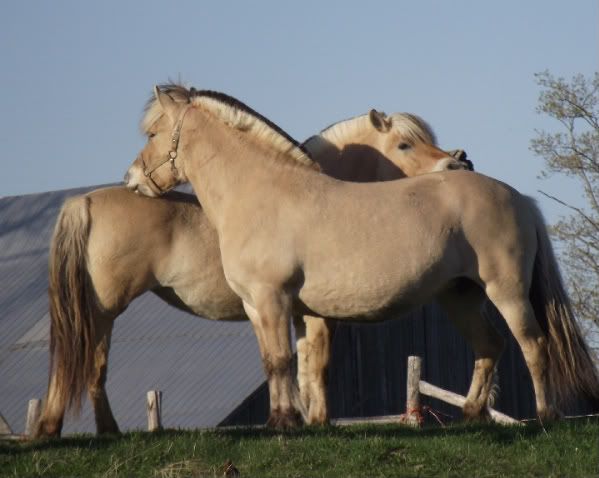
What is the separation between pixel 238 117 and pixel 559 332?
2931mm

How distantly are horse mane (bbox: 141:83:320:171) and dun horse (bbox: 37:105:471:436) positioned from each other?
799 millimetres

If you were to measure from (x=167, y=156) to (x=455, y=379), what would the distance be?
520 inches

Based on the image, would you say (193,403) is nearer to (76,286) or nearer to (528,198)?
(76,286)

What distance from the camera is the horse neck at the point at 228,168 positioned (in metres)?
8.73

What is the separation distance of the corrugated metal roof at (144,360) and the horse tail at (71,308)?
27.3ft

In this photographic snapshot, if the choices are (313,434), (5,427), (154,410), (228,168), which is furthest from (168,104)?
(5,427)

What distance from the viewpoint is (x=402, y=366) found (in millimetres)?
20859

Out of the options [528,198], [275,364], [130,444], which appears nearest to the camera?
[130,444]

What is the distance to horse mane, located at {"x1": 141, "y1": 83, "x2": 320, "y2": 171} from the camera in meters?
8.91

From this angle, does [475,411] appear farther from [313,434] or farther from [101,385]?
[101,385]

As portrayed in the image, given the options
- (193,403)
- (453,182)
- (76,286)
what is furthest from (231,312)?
(193,403)

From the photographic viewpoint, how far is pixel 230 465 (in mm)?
6789

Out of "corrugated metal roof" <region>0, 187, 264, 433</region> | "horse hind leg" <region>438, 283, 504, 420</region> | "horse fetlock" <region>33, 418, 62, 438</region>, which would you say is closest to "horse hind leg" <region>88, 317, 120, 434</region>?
"horse fetlock" <region>33, 418, 62, 438</region>

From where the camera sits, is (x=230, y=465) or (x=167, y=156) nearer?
(x=230, y=465)
